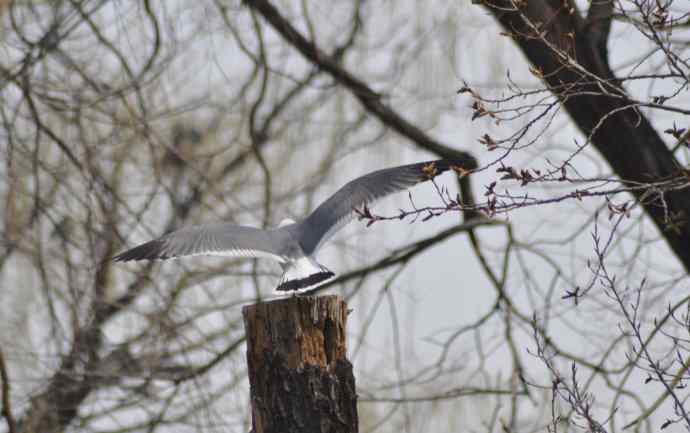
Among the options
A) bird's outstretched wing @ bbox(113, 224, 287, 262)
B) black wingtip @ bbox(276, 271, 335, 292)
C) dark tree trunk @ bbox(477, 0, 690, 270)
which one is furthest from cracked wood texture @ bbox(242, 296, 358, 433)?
dark tree trunk @ bbox(477, 0, 690, 270)

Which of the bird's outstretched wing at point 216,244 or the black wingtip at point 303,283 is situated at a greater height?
the bird's outstretched wing at point 216,244

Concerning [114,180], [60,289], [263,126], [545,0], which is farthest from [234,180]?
[545,0]

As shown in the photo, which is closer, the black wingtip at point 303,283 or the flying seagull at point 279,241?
the black wingtip at point 303,283

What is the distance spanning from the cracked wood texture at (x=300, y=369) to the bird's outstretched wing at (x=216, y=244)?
2.93ft

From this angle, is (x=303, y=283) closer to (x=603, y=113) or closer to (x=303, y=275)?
(x=303, y=275)

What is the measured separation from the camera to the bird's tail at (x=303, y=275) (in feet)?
13.7

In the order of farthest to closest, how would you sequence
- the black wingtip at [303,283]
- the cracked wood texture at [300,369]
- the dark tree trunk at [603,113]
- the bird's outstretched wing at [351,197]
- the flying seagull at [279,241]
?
the dark tree trunk at [603,113] → the bird's outstretched wing at [351,197] → the flying seagull at [279,241] → the black wingtip at [303,283] → the cracked wood texture at [300,369]

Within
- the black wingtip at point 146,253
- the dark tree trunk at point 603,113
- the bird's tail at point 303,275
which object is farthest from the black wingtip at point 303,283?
the dark tree trunk at point 603,113

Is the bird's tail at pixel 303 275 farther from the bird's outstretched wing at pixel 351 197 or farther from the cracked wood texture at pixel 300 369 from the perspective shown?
the cracked wood texture at pixel 300 369

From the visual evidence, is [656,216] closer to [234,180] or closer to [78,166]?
[78,166]

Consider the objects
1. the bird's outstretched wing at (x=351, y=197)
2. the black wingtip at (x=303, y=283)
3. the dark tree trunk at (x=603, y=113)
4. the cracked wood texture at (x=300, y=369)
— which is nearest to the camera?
the cracked wood texture at (x=300, y=369)

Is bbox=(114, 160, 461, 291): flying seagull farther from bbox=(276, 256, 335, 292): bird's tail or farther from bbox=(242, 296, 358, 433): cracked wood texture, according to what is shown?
bbox=(242, 296, 358, 433): cracked wood texture

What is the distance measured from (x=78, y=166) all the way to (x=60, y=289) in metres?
0.74

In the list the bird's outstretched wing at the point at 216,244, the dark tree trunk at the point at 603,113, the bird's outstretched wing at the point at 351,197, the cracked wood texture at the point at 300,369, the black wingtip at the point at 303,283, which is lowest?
the cracked wood texture at the point at 300,369
